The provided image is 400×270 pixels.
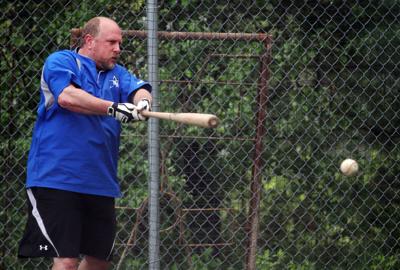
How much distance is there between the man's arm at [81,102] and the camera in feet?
15.6

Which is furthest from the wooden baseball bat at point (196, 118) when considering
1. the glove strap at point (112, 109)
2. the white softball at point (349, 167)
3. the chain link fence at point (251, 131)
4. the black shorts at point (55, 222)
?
the white softball at point (349, 167)

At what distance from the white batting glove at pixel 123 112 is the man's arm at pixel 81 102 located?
27 millimetres

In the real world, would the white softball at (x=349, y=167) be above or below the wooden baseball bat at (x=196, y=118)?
above

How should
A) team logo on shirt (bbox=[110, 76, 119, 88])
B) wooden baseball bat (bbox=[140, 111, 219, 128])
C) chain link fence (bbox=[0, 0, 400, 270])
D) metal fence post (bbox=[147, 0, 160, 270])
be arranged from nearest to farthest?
1. wooden baseball bat (bbox=[140, 111, 219, 128])
2. team logo on shirt (bbox=[110, 76, 119, 88])
3. metal fence post (bbox=[147, 0, 160, 270])
4. chain link fence (bbox=[0, 0, 400, 270])

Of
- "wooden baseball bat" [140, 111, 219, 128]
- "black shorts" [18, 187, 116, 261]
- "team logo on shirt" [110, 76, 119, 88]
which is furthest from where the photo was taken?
"team logo on shirt" [110, 76, 119, 88]

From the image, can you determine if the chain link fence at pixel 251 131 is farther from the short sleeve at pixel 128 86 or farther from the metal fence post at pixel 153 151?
the short sleeve at pixel 128 86

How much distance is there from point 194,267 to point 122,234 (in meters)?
0.51

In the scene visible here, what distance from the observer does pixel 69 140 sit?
493 centimetres

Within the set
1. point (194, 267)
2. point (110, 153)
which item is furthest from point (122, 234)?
point (110, 153)

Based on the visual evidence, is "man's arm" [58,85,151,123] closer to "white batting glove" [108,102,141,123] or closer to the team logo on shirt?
"white batting glove" [108,102,141,123]

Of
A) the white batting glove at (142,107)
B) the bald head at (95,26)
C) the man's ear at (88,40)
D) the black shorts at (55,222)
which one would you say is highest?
the bald head at (95,26)

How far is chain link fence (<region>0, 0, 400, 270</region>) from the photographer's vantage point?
6.05 meters

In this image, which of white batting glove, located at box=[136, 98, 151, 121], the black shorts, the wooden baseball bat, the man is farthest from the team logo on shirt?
the black shorts

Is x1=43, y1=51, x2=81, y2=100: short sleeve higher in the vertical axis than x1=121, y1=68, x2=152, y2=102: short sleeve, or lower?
lower
